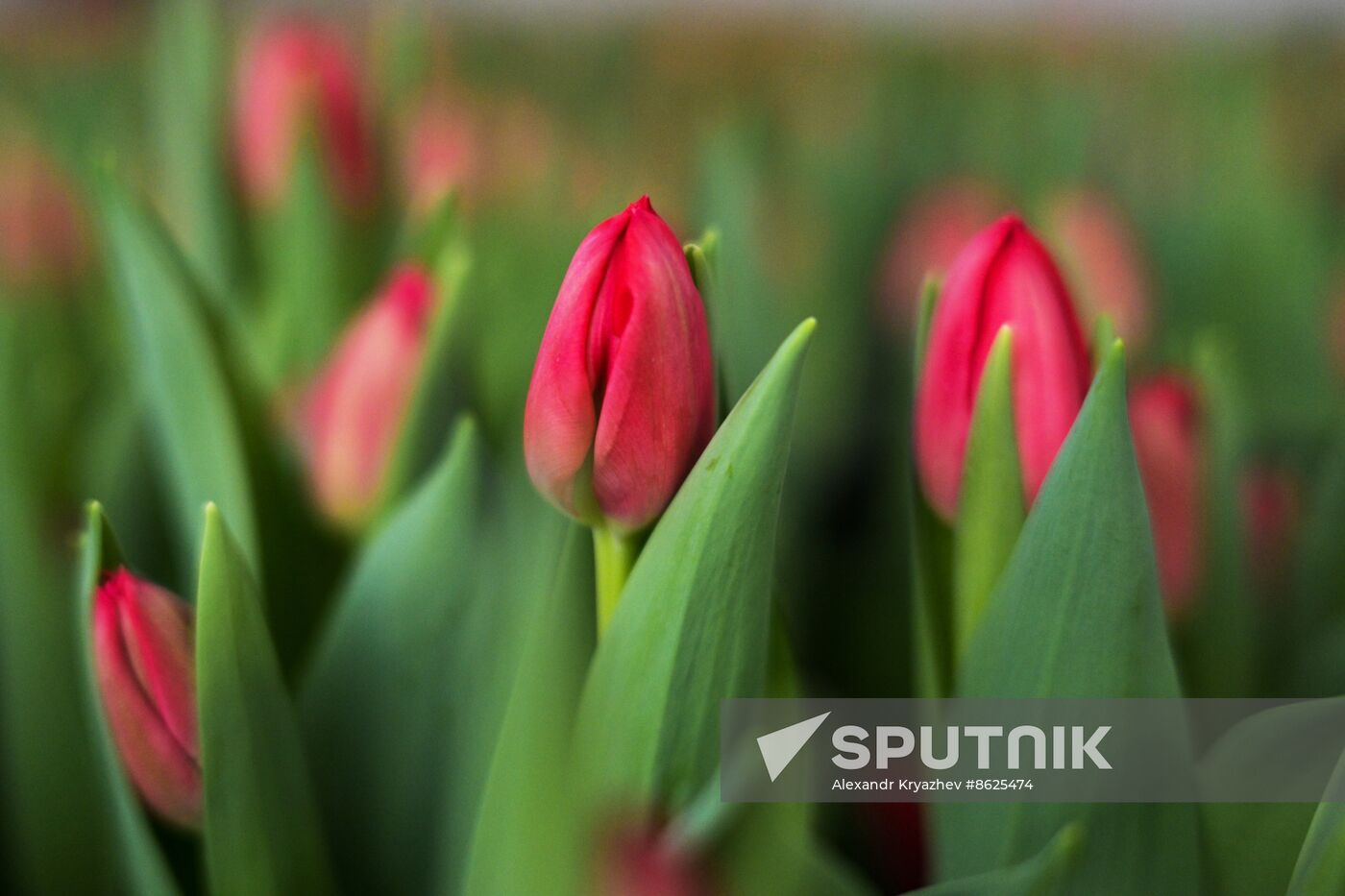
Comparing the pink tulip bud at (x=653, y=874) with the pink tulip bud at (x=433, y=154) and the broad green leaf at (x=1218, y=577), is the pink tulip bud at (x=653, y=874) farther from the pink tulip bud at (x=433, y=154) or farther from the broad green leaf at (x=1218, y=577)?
the pink tulip bud at (x=433, y=154)

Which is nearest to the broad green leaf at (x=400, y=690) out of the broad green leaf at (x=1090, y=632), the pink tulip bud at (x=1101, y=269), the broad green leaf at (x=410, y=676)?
the broad green leaf at (x=410, y=676)

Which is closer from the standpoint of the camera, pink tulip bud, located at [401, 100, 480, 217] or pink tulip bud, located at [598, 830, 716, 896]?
pink tulip bud, located at [598, 830, 716, 896]

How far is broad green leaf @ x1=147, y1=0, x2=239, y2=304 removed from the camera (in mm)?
419

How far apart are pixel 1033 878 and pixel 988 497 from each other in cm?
6

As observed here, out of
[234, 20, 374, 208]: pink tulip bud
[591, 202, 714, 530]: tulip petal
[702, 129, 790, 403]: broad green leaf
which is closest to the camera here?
[591, 202, 714, 530]: tulip petal

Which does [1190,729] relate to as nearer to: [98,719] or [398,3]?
[98,719]

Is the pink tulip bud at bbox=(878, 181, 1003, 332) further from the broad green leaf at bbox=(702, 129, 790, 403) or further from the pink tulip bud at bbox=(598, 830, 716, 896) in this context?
the pink tulip bud at bbox=(598, 830, 716, 896)

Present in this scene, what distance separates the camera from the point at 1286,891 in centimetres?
20

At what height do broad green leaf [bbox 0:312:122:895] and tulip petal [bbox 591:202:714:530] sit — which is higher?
tulip petal [bbox 591:202:714:530]

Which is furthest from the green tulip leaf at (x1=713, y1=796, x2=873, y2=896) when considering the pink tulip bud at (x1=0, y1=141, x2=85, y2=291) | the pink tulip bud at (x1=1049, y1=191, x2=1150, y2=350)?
the pink tulip bud at (x1=0, y1=141, x2=85, y2=291)

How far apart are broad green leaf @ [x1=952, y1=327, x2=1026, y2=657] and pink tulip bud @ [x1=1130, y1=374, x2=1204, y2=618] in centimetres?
5

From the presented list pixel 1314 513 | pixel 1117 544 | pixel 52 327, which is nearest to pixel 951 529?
pixel 1117 544

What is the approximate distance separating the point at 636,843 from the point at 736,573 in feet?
0.15

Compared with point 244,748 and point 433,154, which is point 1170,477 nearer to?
point 244,748
